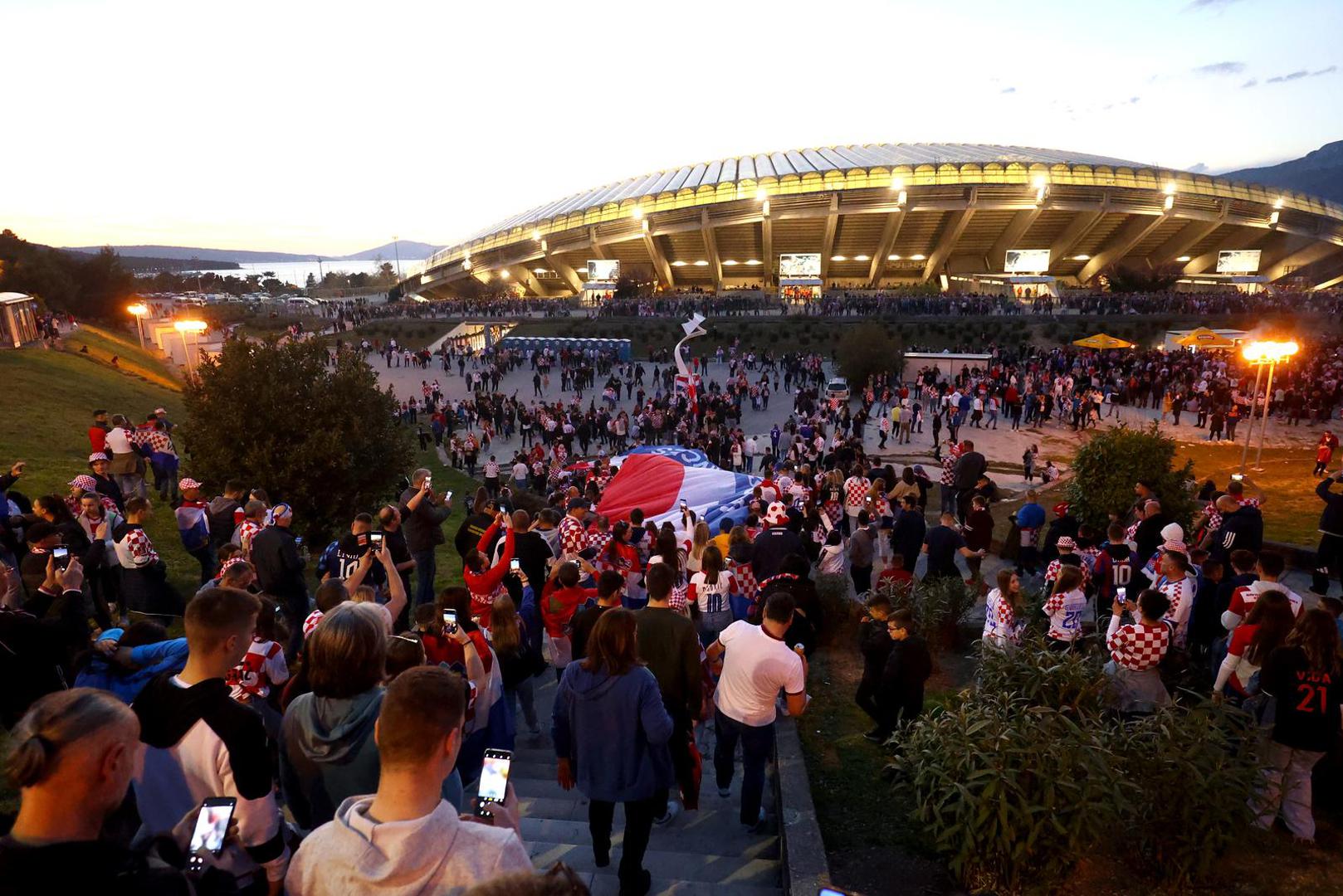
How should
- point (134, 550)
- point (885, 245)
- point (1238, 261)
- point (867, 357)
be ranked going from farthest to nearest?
1. point (885, 245)
2. point (1238, 261)
3. point (867, 357)
4. point (134, 550)

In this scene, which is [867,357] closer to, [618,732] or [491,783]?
[618,732]

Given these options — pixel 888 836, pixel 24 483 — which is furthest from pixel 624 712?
pixel 24 483

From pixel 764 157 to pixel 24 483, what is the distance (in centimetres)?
6165

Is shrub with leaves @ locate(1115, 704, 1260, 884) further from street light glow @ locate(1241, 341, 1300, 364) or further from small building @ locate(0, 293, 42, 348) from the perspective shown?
small building @ locate(0, 293, 42, 348)

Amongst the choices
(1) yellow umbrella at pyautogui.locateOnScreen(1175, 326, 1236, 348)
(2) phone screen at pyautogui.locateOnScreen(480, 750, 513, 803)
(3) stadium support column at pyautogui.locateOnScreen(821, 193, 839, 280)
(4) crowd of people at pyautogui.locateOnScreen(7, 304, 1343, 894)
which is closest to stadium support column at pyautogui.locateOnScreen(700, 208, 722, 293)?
(3) stadium support column at pyautogui.locateOnScreen(821, 193, 839, 280)

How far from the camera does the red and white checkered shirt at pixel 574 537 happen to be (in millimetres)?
7074

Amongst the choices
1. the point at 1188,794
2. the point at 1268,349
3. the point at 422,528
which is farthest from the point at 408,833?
the point at 1268,349

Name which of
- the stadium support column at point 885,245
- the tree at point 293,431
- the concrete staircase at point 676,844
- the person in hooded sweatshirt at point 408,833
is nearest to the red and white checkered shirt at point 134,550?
the concrete staircase at point 676,844

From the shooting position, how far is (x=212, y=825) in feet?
6.49

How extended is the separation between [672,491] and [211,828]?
996 cm

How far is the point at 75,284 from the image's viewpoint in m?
36.8

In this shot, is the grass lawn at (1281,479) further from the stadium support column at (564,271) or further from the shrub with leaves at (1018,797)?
the stadium support column at (564,271)

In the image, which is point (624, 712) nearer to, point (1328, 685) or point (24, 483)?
point (1328, 685)

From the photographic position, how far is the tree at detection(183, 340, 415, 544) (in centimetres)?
1098
